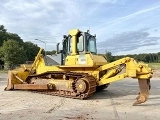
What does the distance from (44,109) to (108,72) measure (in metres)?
4.27

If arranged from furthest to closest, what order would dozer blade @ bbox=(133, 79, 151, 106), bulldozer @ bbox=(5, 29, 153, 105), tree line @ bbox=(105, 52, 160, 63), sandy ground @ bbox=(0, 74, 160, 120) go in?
tree line @ bbox=(105, 52, 160, 63), bulldozer @ bbox=(5, 29, 153, 105), dozer blade @ bbox=(133, 79, 151, 106), sandy ground @ bbox=(0, 74, 160, 120)

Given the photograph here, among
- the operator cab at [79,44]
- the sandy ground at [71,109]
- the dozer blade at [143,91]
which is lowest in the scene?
the sandy ground at [71,109]

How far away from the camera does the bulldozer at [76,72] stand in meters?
12.4

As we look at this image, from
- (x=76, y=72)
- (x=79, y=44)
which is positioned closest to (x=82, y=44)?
(x=79, y=44)

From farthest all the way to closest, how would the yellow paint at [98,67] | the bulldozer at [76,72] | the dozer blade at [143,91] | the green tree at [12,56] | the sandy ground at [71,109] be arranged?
1. the green tree at [12,56]
2. the bulldozer at [76,72]
3. the yellow paint at [98,67]
4. the dozer blade at [143,91]
5. the sandy ground at [71,109]

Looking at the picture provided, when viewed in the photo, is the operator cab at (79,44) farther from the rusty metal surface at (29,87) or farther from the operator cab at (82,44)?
the rusty metal surface at (29,87)

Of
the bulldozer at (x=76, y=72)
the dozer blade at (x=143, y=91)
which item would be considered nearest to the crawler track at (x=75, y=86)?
the bulldozer at (x=76, y=72)

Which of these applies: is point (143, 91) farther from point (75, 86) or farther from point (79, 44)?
point (79, 44)

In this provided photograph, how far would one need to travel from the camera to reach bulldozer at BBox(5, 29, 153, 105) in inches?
487

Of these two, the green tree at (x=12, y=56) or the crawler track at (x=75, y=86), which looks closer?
the crawler track at (x=75, y=86)

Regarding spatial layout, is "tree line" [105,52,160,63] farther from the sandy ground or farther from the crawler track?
the sandy ground

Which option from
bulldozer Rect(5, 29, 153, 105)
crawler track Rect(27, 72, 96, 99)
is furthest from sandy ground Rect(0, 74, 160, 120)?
bulldozer Rect(5, 29, 153, 105)

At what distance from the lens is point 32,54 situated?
83.1 m

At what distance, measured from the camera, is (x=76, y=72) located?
13.6 m
